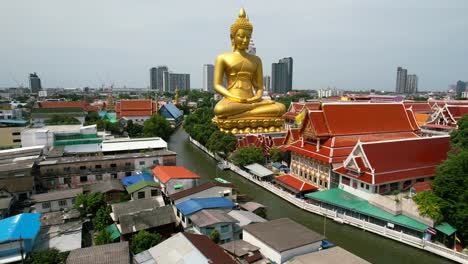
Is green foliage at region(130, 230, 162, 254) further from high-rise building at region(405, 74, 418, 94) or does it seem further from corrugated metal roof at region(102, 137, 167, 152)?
high-rise building at region(405, 74, 418, 94)

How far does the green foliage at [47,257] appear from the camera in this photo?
11.4 m

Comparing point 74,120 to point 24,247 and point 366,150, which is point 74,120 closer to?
point 24,247

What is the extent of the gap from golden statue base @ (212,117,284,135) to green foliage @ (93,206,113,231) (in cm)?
1638

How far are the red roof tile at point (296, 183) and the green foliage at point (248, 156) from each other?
351 cm

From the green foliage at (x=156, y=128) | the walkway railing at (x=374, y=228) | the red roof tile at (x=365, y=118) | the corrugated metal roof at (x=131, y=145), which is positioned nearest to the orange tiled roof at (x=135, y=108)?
the green foliage at (x=156, y=128)

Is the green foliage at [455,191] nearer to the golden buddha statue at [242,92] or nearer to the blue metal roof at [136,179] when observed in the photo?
the blue metal roof at [136,179]

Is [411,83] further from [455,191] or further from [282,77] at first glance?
[455,191]

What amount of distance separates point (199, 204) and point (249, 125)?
16.5 meters

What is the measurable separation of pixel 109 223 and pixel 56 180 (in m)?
8.50

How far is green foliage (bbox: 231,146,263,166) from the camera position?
25.9 meters

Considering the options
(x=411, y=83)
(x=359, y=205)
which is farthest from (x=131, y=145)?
(x=411, y=83)

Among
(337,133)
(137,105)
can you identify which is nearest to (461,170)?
(337,133)

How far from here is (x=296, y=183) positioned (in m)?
21.4

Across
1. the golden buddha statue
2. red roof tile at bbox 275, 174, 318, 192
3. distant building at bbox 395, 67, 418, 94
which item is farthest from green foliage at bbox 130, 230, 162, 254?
distant building at bbox 395, 67, 418, 94
